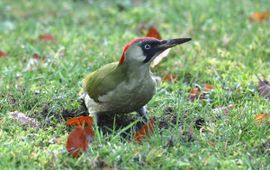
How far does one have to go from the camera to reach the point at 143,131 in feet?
16.6

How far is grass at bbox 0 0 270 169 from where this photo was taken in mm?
4641

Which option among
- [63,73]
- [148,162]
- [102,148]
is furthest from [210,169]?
[63,73]

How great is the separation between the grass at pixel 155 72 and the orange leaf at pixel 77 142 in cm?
5

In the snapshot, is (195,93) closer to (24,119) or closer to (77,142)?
(24,119)

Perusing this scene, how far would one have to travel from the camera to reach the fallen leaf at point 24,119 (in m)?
5.36

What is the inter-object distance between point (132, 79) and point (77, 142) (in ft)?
2.44

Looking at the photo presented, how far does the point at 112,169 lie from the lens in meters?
4.46

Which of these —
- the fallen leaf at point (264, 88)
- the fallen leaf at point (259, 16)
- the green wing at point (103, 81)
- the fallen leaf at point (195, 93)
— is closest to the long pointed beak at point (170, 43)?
the green wing at point (103, 81)

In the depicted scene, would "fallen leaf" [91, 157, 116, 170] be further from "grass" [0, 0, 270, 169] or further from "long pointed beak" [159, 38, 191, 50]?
"long pointed beak" [159, 38, 191, 50]

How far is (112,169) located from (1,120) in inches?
50.2

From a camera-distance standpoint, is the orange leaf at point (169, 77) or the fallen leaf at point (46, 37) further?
the fallen leaf at point (46, 37)

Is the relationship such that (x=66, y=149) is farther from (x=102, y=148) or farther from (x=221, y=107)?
(x=221, y=107)

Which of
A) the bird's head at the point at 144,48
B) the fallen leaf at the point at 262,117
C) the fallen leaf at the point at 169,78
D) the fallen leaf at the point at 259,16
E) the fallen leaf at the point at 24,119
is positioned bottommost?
the fallen leaf at the point at 169,78

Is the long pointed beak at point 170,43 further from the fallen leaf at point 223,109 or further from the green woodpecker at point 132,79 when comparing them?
the fallen leaf at point 223,109
